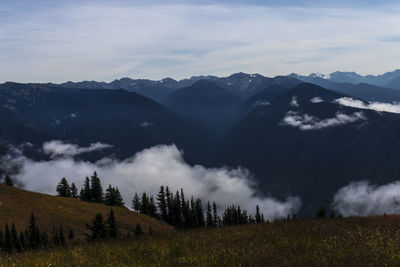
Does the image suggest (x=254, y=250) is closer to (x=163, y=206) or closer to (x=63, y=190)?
(x=163, y=206)

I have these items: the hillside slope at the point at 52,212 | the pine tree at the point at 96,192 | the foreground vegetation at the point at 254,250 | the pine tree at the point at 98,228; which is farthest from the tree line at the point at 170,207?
the foreground vegetation at the point at 254,250

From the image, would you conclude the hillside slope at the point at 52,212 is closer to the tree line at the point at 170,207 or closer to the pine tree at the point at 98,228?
the tree line at the point at 170,207

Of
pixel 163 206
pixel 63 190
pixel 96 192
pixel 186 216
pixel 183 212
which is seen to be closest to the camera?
pixel 186 216

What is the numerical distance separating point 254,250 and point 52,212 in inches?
4017

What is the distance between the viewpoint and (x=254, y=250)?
12.6 m

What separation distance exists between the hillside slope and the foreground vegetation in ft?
239

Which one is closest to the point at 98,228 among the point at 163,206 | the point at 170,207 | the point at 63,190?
the point at 170,207

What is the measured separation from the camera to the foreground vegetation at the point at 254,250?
11359 millimetres

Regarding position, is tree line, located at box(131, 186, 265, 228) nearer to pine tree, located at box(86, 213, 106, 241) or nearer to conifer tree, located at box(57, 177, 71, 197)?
conifer tree, located at box(57, 177, 71, 197)

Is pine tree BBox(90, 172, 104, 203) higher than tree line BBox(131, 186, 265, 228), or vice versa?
pine tree BBox(90, 172, 104, 203)

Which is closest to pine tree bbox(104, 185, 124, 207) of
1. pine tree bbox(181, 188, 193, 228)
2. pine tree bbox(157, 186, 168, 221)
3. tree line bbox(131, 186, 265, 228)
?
tree line bbox(131, 186, 265, 228)

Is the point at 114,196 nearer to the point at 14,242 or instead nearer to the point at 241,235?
the point at 14,242

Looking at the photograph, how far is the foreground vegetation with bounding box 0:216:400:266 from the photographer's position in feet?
37.3

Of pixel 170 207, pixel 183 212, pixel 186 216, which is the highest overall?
pixel 170 207
